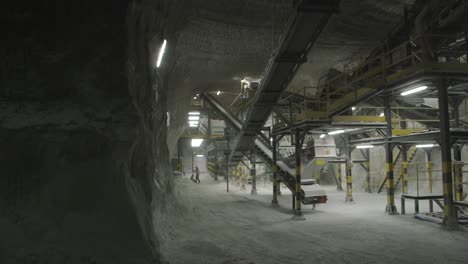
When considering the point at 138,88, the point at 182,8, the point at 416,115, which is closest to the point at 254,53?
the point at 182,8

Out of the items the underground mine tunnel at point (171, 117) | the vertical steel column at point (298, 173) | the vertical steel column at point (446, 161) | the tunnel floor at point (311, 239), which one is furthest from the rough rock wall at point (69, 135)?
the vertical steel column at point (446, 161)

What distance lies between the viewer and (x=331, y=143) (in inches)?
584

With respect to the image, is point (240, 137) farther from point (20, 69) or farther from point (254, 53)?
point (20, 69)

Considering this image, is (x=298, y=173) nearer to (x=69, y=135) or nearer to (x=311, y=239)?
(x=311, y=239)

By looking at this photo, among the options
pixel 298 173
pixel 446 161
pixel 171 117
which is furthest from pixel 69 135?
pixel 171 117

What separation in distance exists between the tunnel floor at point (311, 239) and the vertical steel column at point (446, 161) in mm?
475

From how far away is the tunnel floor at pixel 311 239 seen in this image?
7.23 m

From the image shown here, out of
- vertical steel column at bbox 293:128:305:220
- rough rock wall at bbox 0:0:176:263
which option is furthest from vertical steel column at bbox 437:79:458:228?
rough rock wall at bbox 0:0:176:263

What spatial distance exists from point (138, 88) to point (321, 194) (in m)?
10.0

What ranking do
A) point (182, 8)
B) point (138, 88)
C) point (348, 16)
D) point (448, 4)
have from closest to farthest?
1. point (138, 88)
2. point (448, 4)
3. point (182, 8)
4. point (348, 16)

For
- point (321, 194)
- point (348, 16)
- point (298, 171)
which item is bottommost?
point (321, 194)

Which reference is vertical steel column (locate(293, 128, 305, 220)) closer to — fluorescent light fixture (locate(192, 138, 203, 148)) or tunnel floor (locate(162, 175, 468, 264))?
tunnel floor (locate(162, 175, 468, 264))

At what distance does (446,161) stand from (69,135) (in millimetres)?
10542

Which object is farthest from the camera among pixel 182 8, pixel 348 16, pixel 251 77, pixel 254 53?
pixel 251 77
